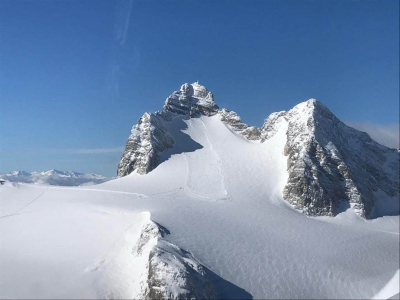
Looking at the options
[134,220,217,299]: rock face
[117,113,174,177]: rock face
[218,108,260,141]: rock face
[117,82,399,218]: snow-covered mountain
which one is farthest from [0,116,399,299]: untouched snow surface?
[218,108,260,141]: rock face

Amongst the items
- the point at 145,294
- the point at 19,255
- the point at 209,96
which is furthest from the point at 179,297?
the point at 209,96

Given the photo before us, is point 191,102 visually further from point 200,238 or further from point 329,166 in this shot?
point 200,238

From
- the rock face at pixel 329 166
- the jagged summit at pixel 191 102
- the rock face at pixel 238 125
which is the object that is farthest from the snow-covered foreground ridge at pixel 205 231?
the jagged summit at pixel 191 102

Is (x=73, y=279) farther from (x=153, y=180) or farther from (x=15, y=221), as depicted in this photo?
(x=153, y=180)

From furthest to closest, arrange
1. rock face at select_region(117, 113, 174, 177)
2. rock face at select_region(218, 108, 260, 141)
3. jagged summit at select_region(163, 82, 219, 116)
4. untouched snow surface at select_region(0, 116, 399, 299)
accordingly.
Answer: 1. jagged summit at select_region(163, 82, 219, 116)
2. rock face at select_region(218, 108, 260, 141)
3. rock face at select_region(117, 113, 174, 177)
4. untouched snow surface at select_region(0, 116, 399, 299)

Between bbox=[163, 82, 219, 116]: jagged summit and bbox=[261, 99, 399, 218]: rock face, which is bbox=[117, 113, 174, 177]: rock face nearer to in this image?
bbox=[163, 82, 219, 116]: jagged summit
